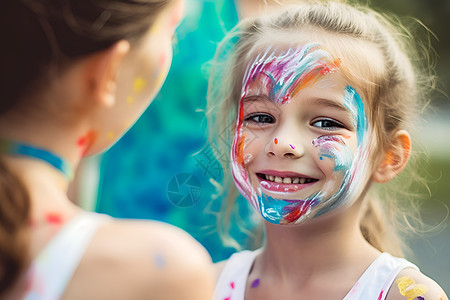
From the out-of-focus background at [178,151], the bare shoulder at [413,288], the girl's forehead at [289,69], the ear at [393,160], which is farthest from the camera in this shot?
the out-of-focus background at [178,151]

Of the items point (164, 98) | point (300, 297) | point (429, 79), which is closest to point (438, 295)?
point (300, 297)

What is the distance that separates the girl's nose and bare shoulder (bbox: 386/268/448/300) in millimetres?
495

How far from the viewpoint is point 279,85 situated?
1.90m

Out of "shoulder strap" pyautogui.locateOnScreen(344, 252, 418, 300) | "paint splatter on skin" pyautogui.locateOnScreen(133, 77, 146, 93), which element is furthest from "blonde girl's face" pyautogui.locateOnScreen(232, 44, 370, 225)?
"paint splatter on skin" pyautogui.locateOnScreen(133, 77, 146, 93)

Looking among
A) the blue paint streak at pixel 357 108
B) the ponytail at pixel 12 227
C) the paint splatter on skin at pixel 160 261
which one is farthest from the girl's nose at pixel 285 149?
the ponytail at pixel 12 227

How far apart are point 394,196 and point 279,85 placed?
2.74ft

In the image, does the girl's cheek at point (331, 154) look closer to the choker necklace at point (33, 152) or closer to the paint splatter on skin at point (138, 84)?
the paint splatter on skin at point (138, 84)

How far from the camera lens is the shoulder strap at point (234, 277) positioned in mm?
2088

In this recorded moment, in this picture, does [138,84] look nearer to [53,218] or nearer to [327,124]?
[53,218]

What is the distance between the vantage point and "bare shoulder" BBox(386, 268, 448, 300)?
177 cm

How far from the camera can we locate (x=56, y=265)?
3.20ft

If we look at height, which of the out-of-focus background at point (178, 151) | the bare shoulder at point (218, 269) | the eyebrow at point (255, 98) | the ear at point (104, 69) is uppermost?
the ear at point (104, 69)

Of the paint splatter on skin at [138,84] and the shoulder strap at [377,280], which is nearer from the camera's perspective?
the paint splatter on skin at [138,84]

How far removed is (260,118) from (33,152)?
1.04 meters
